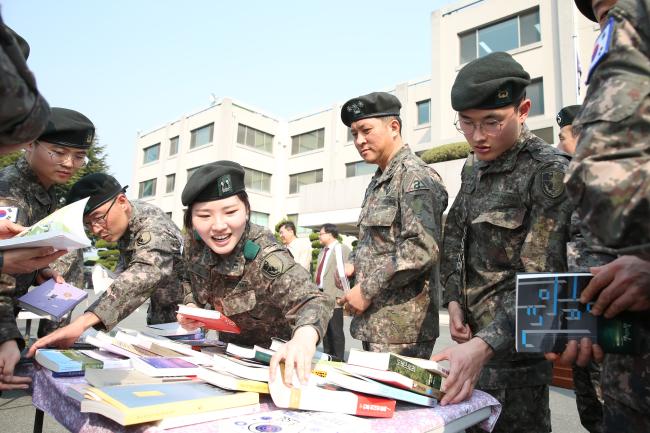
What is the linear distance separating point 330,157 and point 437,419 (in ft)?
73.2

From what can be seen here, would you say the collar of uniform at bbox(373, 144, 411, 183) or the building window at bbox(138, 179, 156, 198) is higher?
the building window at bbox(138, 179, 156, 198)

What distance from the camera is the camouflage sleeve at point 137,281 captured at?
197cm

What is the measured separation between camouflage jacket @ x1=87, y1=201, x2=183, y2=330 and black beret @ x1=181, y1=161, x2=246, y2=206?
1.75ft

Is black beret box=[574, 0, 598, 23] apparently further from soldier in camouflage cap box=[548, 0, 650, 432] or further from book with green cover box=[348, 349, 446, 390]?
book with green cover box=[348, 349, 446, 390]

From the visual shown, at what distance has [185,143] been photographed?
1038 inches

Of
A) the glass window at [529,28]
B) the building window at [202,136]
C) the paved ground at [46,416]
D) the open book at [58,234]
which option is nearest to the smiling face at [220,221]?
the open book at [58,234]

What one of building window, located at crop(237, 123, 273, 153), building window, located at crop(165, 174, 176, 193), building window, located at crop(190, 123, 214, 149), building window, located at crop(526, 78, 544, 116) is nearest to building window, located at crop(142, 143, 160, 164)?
building window, located at crop(165, 174, 176, 193)

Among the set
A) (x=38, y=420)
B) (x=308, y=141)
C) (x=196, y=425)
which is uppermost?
(x=308, y=141)

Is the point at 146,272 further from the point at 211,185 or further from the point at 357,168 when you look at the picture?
the point at 357,168

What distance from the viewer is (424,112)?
18984mm

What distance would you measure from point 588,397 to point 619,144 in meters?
1.94

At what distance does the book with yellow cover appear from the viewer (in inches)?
34.4

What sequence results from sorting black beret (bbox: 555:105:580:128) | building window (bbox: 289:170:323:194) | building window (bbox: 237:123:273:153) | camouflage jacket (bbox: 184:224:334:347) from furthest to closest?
building window (bbox: 237:123:273:153), building window (bbox: 289:170:323:194), black beret (bbox: 555:105:580:128), camouflage jacket (bbox: 184:224:334:347)

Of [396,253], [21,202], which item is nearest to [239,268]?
[396,253]
